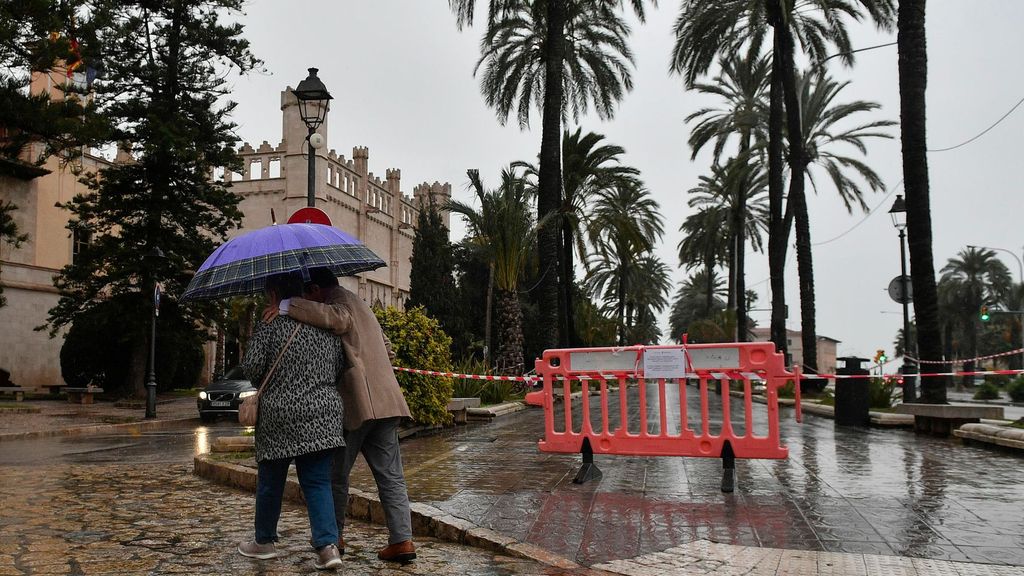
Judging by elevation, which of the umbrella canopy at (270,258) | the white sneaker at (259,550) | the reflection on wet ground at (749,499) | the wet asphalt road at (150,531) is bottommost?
the wet asphalt road at (150,531)

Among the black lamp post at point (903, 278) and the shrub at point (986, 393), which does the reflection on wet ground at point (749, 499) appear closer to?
the black lamp post at point (903, 278)

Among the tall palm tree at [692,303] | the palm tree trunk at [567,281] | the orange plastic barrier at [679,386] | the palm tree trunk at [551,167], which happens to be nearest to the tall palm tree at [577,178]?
the palm tree trunk at [567,281]

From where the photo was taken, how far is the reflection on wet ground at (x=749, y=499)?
4.91 m

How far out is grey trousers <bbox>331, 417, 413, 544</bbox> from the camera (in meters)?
4.59

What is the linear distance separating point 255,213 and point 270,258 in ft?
140

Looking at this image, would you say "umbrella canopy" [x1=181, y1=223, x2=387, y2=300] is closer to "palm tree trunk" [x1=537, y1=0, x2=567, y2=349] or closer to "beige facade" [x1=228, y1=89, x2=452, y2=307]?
"palm tree trunk" [x1=537, y1=0, x2=567, y2=349]

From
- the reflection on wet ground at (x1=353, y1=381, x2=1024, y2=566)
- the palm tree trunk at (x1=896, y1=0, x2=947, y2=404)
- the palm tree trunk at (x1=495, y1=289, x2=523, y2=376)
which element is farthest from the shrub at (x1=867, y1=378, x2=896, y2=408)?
the palm tree trunk at (x1=495, y1=289, x2=523, y2=376)

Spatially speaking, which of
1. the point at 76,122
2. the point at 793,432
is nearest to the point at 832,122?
the point at 793,432

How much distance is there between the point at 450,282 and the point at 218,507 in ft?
122

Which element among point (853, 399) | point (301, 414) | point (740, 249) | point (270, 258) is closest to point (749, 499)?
point (301, 414)

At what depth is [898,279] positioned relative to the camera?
62.6 feet

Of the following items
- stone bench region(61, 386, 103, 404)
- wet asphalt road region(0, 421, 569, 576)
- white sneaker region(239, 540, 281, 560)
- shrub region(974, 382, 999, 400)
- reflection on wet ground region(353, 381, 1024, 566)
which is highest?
stone bench region(61, 386, 103, 404)

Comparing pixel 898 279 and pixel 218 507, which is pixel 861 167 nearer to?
pixel 898 279

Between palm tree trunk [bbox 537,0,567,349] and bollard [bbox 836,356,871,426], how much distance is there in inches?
340
